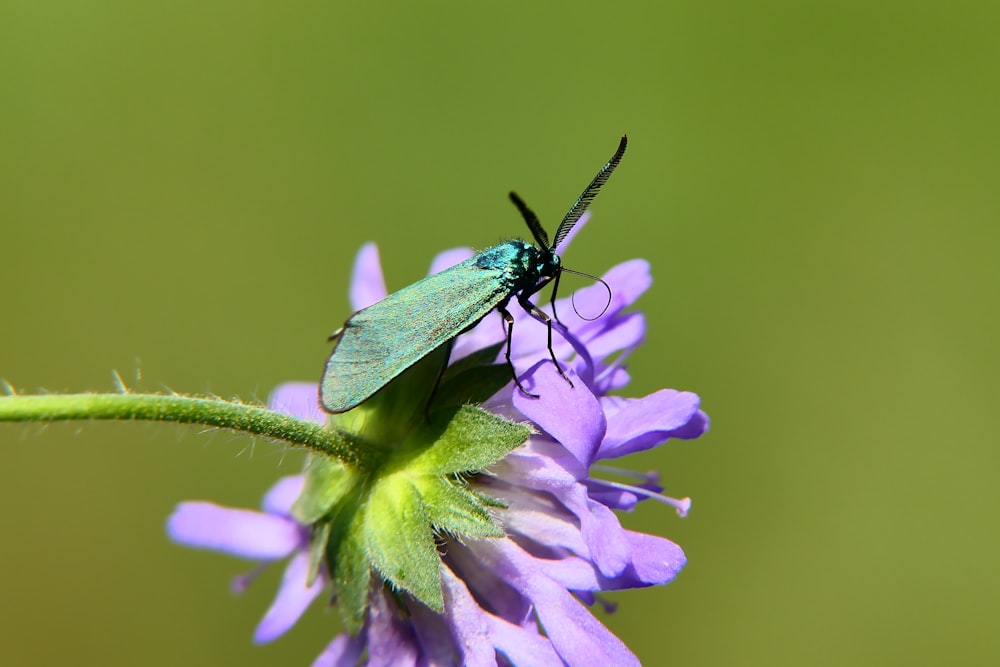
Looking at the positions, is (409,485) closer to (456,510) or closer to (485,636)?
(456,510)

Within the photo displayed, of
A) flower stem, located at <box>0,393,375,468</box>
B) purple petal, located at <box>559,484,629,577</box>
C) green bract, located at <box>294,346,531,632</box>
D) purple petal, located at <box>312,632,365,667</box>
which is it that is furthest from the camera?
purple petal, located at <box>312,632,365,667</box>

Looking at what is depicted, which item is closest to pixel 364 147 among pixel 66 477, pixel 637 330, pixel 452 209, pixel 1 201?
pixel 452 209

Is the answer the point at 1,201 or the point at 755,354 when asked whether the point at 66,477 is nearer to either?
the point at 1,201

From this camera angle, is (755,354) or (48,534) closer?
(48,534)

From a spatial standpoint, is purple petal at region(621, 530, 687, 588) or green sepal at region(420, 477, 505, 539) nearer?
purple petal at region(621, 530, 687, 588)

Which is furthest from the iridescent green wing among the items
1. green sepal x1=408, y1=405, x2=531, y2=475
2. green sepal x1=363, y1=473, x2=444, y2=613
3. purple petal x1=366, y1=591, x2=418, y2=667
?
purple petal x1=366, y1=591, x2=418, y2=667

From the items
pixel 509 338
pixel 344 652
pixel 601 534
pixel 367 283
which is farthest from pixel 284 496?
pixel 601 534

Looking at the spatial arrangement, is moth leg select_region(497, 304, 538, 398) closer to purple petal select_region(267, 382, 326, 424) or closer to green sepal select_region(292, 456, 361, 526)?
green sepal select_region(292, 456, 361, 526)
